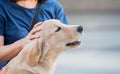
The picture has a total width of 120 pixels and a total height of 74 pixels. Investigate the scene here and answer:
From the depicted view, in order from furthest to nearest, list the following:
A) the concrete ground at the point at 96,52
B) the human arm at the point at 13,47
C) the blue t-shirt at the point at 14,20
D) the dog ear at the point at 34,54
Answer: the concrete ground at the point at 96,52 < the blue t-shirt at the point at 14,20 < the human arm at the point at 13,47 < the dog ear at the point at 34,54

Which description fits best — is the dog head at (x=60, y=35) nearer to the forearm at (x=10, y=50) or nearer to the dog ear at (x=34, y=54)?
the dog ear at (x=34, y=54)

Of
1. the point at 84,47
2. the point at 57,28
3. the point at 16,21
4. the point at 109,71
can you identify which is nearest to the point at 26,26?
the point at 16,21

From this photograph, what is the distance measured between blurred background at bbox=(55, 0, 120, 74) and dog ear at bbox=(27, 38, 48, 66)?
0.77m

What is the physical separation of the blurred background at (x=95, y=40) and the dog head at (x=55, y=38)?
69cm

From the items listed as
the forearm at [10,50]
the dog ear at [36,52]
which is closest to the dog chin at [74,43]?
the dog ear at [36,52]

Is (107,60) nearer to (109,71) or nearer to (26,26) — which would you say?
(109,71)

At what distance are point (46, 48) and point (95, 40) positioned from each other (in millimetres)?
5446

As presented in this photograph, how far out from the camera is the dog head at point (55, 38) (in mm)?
3061

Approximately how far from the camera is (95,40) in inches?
334

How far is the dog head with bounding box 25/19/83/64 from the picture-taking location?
306 centimetres

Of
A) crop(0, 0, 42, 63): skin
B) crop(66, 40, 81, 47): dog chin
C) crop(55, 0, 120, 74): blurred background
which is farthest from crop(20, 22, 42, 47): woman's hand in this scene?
crop(55, 0, 120, 74): blurred background

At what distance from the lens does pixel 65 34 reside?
10.2 ft

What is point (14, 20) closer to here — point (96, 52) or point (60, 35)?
point (60, 35)

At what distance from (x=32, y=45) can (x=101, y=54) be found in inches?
174
